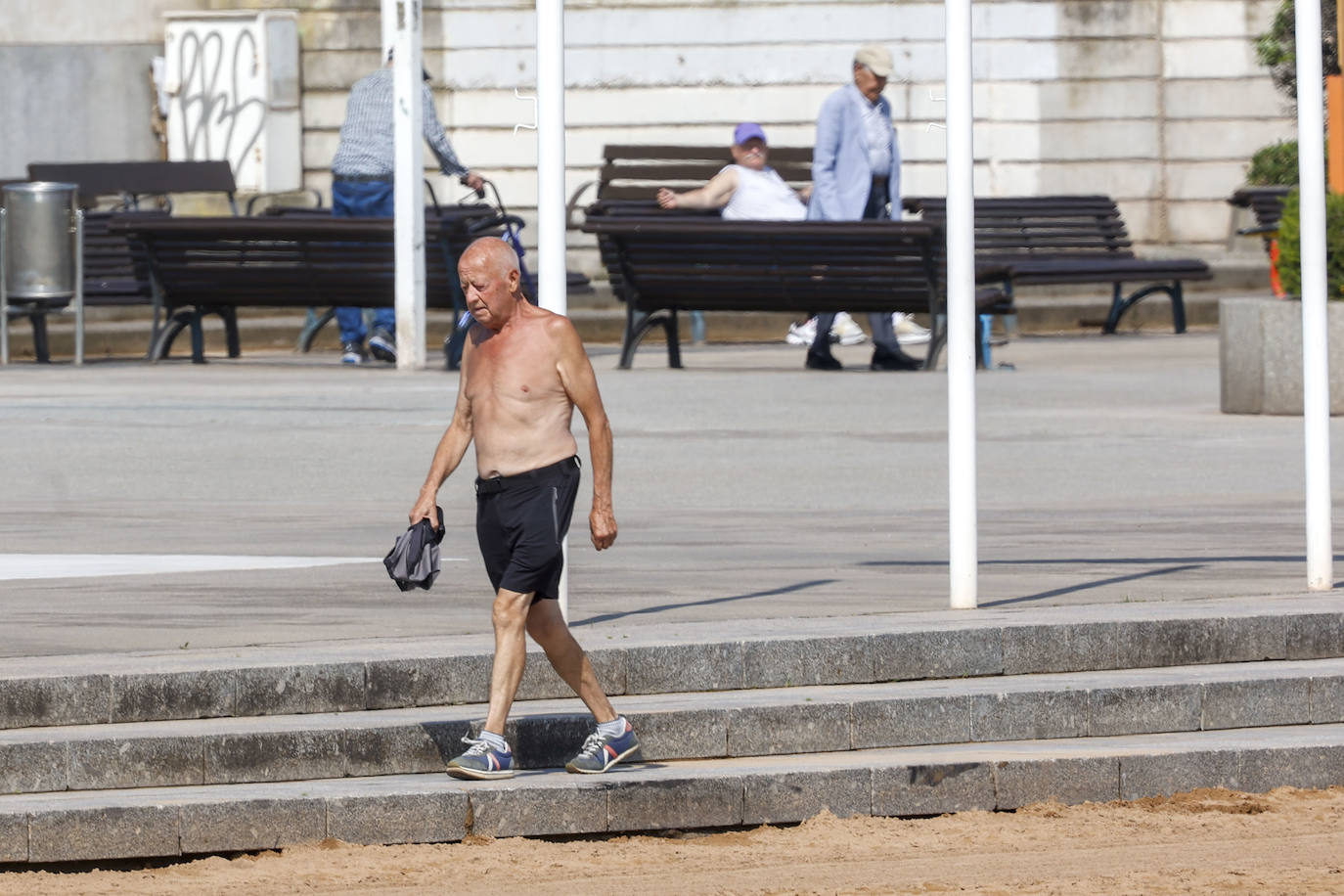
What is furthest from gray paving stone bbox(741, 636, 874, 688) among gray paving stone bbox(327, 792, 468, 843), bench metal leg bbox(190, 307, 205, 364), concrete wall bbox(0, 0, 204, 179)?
concrete wall bbox(0, 0, 204, 179)

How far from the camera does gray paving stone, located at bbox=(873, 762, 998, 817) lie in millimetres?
6332

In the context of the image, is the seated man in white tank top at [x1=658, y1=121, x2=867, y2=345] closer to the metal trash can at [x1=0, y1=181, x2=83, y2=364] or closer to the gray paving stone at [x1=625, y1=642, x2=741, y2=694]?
the metal trash can at [x1=0, y1=181, x2=83, y2=364]

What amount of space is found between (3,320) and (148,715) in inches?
474

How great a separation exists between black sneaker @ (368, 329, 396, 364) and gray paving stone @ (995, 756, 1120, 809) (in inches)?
452

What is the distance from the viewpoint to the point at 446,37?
24.3 meters

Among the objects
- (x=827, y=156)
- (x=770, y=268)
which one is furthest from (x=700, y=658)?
(x=827, y=156)

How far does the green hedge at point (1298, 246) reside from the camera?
12984 millimetres

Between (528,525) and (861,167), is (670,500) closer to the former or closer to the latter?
(528,525)

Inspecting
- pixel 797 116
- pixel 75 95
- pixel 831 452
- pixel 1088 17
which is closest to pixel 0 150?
pixel 75 95

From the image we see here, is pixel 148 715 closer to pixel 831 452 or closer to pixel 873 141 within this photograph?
pixel 831 452

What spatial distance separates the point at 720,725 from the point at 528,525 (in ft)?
2.66

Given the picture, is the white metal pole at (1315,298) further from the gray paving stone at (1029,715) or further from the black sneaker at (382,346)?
the black sneaker at (382,346)

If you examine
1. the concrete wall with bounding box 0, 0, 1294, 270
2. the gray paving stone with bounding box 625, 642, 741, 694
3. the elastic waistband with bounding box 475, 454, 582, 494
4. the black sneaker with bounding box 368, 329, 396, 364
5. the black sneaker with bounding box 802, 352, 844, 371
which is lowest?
the gray paving stone with bounding box 625, 642, 741, 694

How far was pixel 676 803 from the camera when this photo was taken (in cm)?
619
